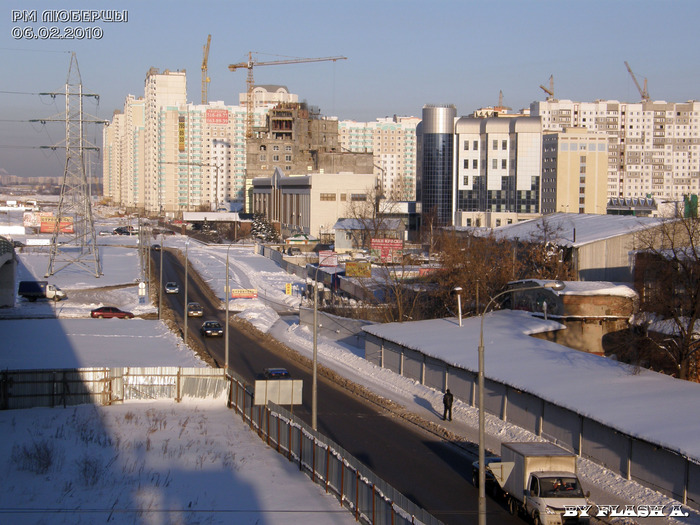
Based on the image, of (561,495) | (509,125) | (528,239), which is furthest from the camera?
(509,125)

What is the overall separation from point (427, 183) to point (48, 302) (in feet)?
207

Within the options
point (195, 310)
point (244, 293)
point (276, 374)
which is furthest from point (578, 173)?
point (276, 374)

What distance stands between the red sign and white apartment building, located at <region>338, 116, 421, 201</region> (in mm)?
29715

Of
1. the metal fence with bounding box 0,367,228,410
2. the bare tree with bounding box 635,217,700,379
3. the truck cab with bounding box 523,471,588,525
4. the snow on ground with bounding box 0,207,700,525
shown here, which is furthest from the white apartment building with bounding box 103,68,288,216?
the truck cab with bounding box 523,471,588,525

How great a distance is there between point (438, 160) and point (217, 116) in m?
81.8

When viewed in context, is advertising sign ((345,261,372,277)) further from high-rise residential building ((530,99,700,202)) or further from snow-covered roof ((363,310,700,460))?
high-rise residential building ((530,99,700,202))

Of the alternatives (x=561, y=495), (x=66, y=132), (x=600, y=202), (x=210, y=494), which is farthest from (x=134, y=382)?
(x=600, y=202)

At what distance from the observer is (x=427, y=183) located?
104 m

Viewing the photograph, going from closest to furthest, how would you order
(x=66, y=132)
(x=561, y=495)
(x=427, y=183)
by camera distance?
(x=561, y=495) < (x=66, y=132) < (x=427, y=183)

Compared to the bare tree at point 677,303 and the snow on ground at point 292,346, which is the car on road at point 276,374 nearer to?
the snow on ground at point 292,346

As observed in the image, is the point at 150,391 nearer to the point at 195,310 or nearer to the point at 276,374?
the point at 276,374

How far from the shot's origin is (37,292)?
50500 mm

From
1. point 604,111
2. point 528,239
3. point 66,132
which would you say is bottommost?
point 528,239

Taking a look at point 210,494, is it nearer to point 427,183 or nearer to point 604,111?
point 427,183
